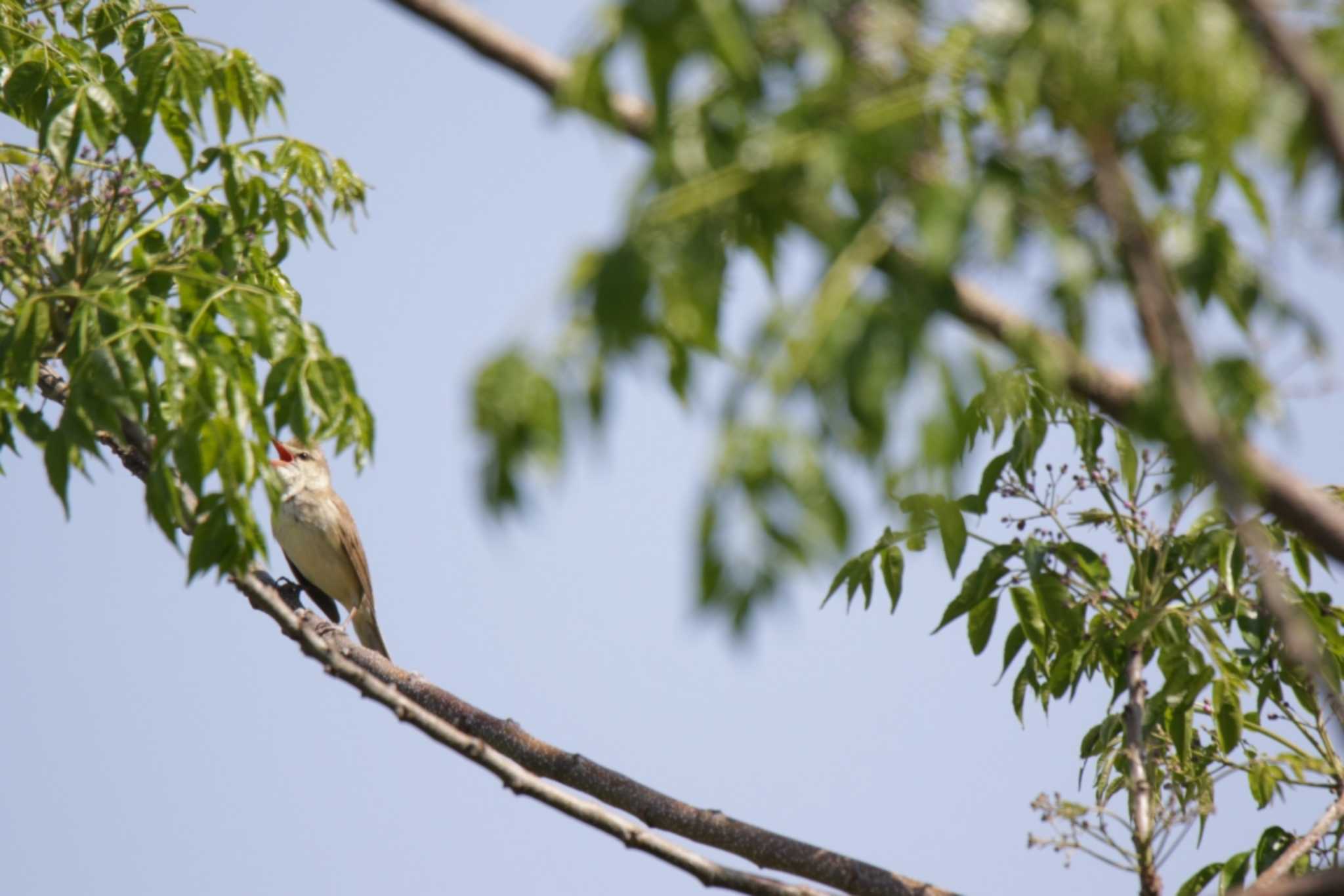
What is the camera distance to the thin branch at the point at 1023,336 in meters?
2.57

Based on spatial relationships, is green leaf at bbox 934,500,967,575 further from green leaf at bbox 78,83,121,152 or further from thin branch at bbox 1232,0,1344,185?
green leaf at bbox 78,83,121,152

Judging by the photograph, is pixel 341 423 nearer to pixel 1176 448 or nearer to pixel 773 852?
pixel 773 852

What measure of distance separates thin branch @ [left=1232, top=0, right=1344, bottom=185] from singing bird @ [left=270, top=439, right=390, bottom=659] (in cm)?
965

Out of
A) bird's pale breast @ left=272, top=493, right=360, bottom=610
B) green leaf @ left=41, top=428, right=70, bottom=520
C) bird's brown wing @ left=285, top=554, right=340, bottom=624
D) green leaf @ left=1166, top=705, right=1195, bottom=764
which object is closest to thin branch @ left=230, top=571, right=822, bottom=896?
green leaf @ left=41, top=428, right=70, bottom=520

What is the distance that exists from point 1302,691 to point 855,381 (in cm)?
329

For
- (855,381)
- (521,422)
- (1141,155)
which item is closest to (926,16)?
(1141,155)

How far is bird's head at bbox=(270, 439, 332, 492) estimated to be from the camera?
433 inches

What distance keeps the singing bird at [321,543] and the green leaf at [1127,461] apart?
774cm

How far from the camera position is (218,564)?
12.8 ft

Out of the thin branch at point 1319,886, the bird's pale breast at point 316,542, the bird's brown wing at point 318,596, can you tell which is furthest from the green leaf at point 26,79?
the bird's brown wing at point 318,596

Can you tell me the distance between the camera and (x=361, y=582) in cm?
→ 1134

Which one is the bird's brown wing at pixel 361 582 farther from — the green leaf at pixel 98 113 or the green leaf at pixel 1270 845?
the green leaf at pixel 1270 845

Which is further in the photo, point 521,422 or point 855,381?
point 521,422

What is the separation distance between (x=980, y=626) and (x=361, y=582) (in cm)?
764
